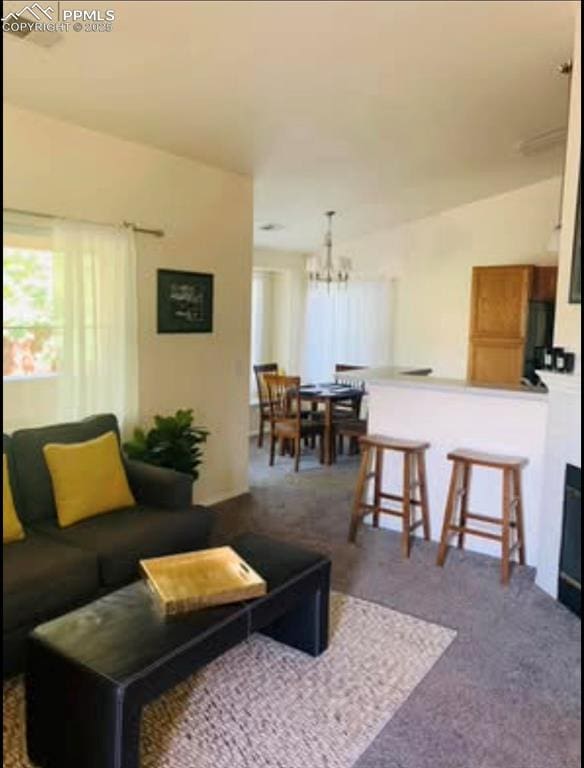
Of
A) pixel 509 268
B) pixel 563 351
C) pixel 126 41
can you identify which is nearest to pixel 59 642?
pixel 126 41

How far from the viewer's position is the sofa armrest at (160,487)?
3080 mm

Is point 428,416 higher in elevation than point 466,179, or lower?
lower

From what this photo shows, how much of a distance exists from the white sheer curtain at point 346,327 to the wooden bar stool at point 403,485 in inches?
123

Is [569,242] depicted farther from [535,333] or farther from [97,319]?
[535,333]

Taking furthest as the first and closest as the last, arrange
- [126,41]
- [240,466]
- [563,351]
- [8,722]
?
[240,466], [563,351], [126,41], [8,722]

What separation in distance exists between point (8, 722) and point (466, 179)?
4.90 meters

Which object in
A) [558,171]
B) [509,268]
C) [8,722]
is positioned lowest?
[8,722]

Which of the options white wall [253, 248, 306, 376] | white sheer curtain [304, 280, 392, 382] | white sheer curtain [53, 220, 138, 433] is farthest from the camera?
white wall [253, 248, 306, 376]

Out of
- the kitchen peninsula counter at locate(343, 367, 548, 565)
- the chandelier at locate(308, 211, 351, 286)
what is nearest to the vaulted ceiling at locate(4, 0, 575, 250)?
the chandelier at locate(308, 211, 351, 286)

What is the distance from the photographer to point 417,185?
202 inches

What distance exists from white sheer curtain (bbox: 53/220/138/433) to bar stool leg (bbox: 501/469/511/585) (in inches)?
85.4

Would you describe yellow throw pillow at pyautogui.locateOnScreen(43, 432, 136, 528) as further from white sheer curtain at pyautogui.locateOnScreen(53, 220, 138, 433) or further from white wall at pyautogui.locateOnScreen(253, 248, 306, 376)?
white wall at pyautogui.locateOnScreen(253, 248, 306, 376)

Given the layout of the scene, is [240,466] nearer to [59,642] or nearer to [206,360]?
[206,360]

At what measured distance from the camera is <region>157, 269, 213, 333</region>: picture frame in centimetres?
381
